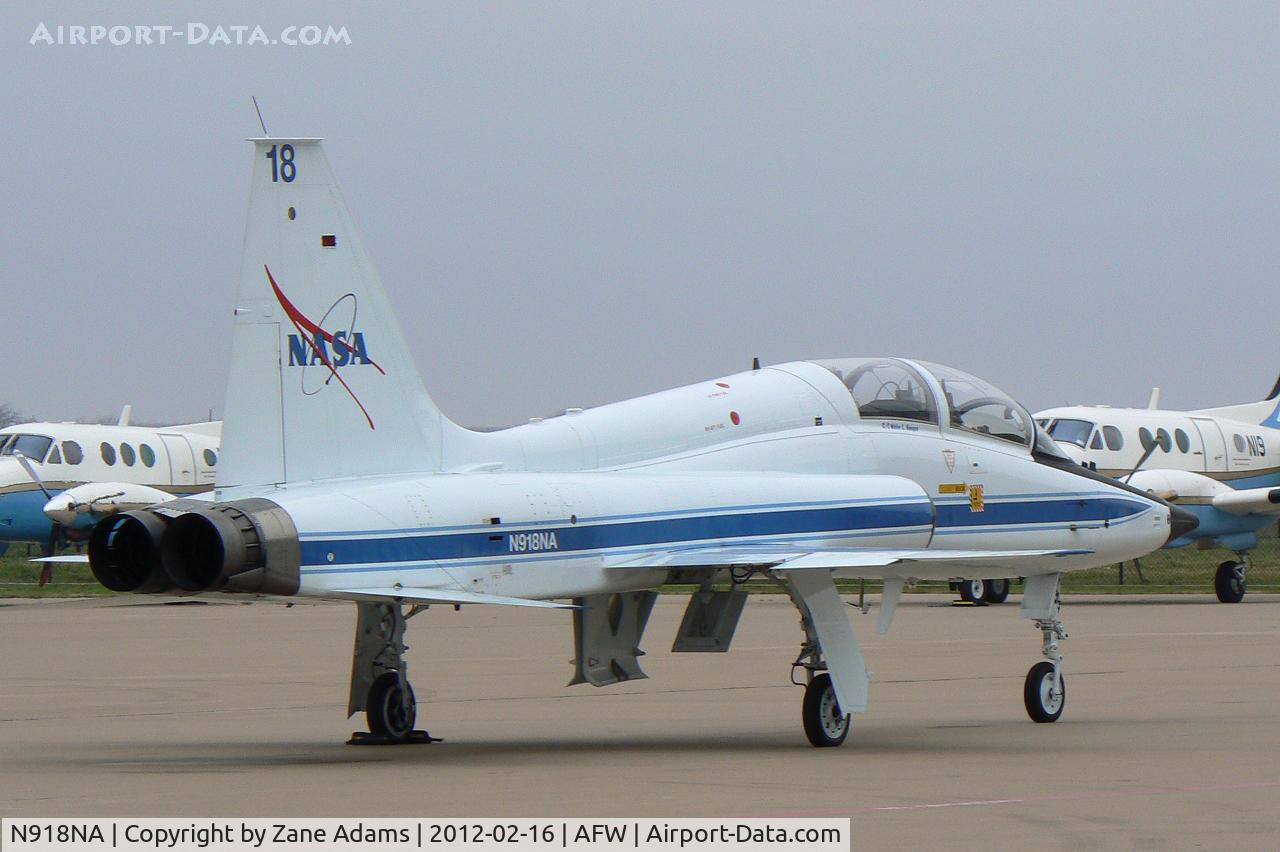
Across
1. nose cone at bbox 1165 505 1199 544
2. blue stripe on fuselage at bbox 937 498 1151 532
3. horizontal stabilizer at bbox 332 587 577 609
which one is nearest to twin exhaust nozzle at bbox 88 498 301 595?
horizontal stabilizer at bbox 332 587 577 609

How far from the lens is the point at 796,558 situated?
14.5 meters

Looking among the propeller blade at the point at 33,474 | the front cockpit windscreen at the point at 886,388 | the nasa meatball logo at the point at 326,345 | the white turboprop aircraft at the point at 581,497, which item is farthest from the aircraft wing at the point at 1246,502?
the nasa meatball logo at the point at 326,345

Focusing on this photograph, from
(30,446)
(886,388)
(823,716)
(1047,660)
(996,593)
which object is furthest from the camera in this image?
(30,446)

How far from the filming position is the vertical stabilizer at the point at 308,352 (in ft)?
44.8

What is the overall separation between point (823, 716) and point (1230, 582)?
77.5ft

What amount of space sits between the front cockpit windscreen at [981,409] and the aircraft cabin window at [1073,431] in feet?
63.0

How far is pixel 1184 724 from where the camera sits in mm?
16125

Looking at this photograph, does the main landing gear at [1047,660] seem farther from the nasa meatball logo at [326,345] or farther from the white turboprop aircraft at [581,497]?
the nasa meatball logo at [326,345]

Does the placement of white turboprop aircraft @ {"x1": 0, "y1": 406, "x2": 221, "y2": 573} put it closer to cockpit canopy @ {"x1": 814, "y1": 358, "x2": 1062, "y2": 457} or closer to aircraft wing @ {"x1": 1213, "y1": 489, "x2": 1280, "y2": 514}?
aircraft wing @ {"x1": 1213, "y1": 489, "x2": 1280, "y2": 514}

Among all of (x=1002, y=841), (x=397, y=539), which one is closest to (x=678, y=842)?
(x=1002, y=841)

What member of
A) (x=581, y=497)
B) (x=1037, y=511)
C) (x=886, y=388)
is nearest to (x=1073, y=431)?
(x=1037, y=511)

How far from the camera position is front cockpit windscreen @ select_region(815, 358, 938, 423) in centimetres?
1648

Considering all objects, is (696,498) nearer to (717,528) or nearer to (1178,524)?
(717,528)

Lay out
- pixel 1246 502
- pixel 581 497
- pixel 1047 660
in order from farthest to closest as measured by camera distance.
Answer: pixel 1246 502, pixel 1047 660, pixel 581 497
